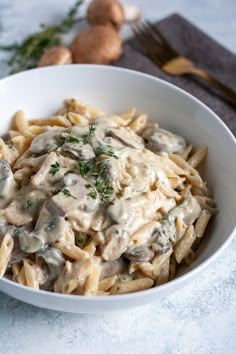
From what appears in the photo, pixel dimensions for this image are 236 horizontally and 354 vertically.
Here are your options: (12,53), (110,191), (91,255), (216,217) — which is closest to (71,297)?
(91,255)

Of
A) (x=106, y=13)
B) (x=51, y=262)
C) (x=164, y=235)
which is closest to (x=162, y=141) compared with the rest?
(x=164, y=235)

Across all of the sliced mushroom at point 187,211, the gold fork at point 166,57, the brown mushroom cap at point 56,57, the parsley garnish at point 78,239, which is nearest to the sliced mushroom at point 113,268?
the parsley garnish at point 78,239

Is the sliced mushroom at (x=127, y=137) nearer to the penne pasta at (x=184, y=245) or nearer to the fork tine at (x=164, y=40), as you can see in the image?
the penne pasta at (x=184, y=245)

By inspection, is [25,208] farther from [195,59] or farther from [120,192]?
[195,59]

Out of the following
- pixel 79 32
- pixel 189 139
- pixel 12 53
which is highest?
pixel 189 139

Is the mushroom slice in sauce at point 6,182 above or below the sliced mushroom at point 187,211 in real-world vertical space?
below

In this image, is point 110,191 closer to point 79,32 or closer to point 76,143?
point 76,143
